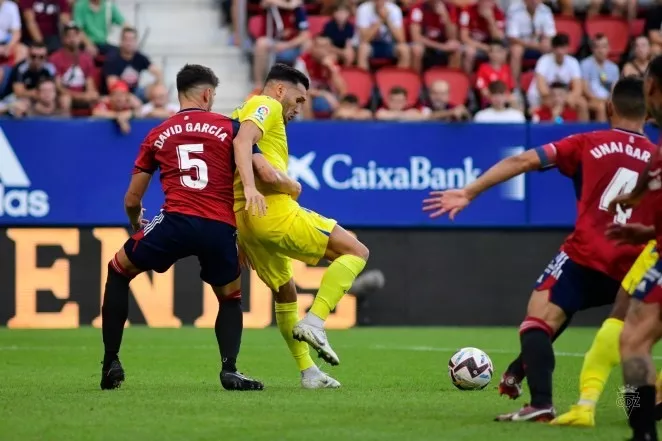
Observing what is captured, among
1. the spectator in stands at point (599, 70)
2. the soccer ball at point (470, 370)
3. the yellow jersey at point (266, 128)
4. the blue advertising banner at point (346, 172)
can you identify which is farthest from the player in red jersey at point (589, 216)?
the spectator in stands at point (599, 70)

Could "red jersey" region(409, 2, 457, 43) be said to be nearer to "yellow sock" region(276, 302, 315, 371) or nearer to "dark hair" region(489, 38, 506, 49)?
"dark hair" region(489, 38, 506, 49)

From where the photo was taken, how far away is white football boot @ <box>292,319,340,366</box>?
873 cm

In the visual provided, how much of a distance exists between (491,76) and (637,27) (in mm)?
3080

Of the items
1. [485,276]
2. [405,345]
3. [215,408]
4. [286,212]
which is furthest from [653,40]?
[215,408]

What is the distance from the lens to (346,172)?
649 inches

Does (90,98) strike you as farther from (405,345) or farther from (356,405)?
(356,405)

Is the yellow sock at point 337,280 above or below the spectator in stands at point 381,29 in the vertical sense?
below

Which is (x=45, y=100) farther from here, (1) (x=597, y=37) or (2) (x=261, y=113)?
(2) (x=261, y=113)

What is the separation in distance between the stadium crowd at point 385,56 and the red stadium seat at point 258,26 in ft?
0.07

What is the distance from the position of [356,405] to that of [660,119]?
2658 mm

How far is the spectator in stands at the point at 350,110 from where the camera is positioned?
16906 mm

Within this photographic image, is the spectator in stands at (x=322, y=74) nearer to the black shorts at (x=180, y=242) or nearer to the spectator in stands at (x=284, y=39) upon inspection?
Answer: the spectator in stands at (x=284, y=39)

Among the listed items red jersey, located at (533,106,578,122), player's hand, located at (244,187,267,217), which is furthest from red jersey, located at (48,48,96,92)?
player's hand, located at (244,187,267,217)

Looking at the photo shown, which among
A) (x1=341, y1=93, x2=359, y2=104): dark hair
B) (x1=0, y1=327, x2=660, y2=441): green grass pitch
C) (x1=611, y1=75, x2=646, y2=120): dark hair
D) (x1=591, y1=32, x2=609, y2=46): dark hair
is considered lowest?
(x1=0, y1=327, x2=660, y2=441): green grass pitch
